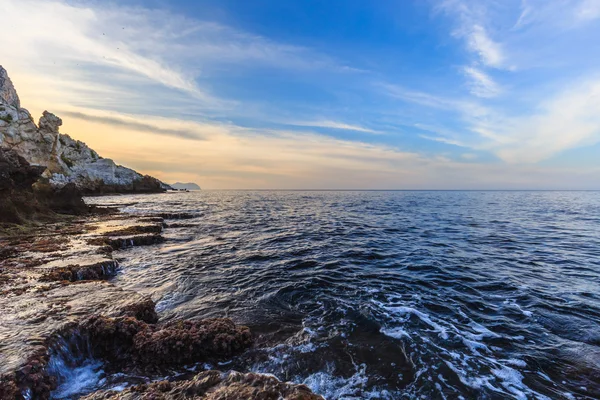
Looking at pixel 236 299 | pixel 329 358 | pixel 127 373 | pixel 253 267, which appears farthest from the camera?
pixel 253 267

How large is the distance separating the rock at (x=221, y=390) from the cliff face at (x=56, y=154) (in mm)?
27481

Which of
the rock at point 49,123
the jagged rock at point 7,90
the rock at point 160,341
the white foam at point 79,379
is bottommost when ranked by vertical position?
the white foam at point 79,379

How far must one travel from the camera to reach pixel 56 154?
75938 millimetres

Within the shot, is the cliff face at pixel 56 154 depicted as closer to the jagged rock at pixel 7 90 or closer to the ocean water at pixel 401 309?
the jagged rock at pixel 7 90

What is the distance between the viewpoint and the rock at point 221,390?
14.2 feet

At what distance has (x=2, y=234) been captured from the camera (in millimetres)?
18062

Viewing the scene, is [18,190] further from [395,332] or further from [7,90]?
[7,90]

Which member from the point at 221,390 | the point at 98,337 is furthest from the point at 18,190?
the point at 221,390

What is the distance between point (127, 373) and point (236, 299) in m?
4.63

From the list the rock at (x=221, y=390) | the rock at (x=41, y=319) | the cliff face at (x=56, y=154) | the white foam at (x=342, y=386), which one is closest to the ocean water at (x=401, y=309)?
the white foam at (x=342, y=386)

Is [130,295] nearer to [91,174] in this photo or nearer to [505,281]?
[505,281]

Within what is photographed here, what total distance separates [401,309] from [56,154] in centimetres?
10008

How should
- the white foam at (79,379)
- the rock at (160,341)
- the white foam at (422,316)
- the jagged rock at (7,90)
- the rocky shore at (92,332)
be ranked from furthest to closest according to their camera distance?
the jagged rock at (7,90) → the white foam at (422,316) → the rock at (160,341) → the white foam at (79,379) → the rocky shore at (92,332)

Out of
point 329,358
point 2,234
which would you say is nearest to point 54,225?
point 2,234
